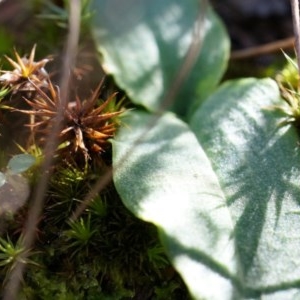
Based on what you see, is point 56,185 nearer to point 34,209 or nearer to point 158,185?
point 34,209

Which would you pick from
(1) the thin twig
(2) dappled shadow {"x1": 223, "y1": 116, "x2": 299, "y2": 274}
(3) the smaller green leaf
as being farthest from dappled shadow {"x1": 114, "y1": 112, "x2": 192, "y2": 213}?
(1) the thin twig

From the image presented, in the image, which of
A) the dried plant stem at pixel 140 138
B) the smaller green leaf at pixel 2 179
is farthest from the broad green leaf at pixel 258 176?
the smaller green leaf at pixel 2 179

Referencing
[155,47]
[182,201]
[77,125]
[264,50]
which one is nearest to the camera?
[182,201]

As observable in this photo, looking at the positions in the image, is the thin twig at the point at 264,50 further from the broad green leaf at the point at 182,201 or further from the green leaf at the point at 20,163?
the green leaf at the point at 20,163

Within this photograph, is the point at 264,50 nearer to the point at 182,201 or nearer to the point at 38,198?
the point at 182,201

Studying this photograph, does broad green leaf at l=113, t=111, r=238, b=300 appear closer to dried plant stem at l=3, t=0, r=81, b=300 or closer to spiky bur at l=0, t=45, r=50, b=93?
dried plant stem at l=3, t=0, r=81, b=300

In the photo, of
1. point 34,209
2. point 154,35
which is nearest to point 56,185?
point 34,209

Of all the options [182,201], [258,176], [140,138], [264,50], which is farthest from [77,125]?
[264,50]
